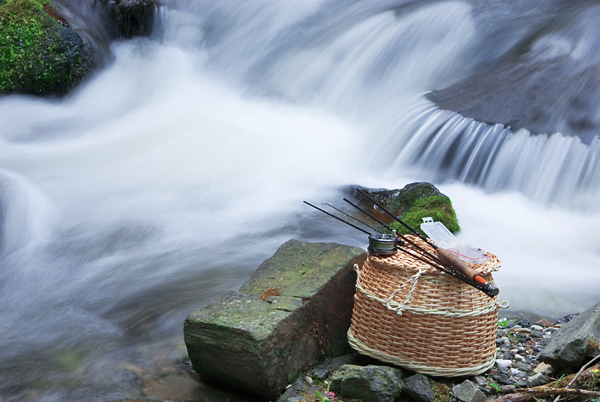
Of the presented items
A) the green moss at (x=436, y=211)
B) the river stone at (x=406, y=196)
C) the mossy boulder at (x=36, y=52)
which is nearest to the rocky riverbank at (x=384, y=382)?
the green moss at (x=436, y=211)

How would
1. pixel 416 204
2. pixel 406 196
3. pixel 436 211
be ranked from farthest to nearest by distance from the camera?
pixel 406 196 → pixel 416 204 → pixel 436 211

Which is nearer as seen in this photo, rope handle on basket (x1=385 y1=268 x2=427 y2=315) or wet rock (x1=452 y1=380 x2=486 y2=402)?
wet rock (x1=452 y1=380 x2=486 y2=402)

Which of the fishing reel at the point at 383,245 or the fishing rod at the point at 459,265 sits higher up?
the fishing reel at the point at 383,245

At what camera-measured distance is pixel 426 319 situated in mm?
3145

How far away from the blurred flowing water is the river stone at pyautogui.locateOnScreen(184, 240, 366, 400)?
2.01 feet

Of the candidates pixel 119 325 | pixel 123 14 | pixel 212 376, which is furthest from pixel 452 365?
pixel 123 14

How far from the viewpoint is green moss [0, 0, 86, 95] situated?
9.56 metres

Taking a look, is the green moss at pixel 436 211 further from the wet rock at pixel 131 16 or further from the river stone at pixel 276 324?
the wet rock at pixel 131 16

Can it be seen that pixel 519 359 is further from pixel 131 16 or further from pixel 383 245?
pixel 131 16

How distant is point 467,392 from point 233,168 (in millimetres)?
5263

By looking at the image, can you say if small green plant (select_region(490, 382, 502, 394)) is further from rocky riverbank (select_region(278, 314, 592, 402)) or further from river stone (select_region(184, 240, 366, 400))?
river stone (select_region(184, 240, 366, 400))

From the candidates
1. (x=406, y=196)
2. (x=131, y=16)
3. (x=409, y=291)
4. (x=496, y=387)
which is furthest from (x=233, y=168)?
(x=131, y=16)

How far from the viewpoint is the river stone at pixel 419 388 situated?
3055mm

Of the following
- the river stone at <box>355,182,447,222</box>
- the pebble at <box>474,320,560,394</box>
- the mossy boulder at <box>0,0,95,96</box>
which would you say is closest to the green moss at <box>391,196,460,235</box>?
the river stone at <box>355,182,447,222</box>
